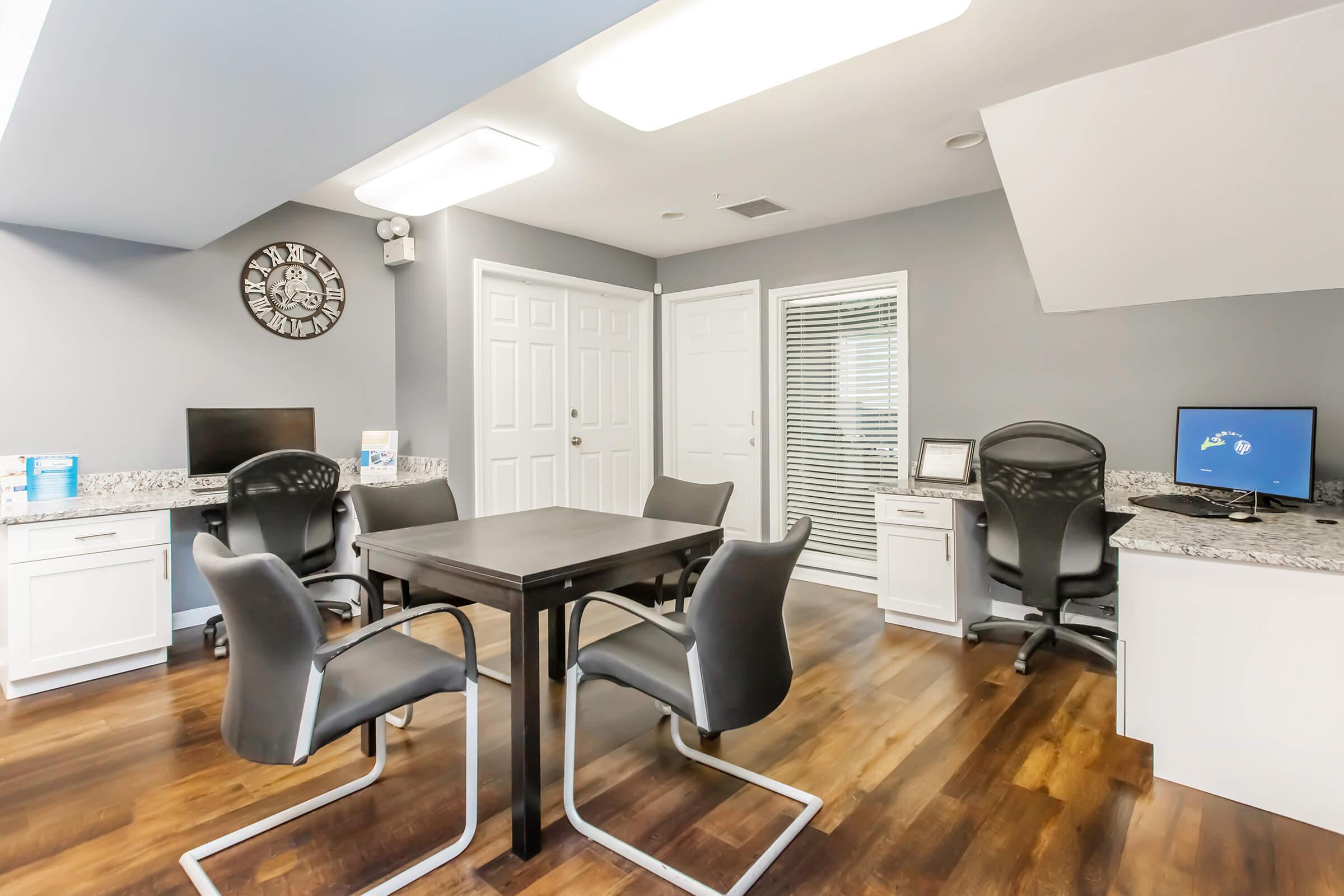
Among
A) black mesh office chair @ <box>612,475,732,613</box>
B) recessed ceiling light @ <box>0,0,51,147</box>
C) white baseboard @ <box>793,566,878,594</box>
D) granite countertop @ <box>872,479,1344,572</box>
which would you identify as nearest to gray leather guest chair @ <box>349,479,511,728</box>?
black mesh office chair @ <box>612,475,732,613</box>

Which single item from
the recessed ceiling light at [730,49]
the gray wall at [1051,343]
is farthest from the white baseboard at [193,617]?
the gray wall at [1051,343]

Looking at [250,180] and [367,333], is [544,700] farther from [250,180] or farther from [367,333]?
[367,333]

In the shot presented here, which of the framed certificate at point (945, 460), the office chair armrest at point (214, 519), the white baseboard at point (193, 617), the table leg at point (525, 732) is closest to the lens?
the table leg at point (525, 732)

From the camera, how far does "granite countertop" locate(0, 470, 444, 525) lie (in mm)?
2834

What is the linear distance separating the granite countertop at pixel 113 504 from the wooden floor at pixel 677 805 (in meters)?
→ 0.76

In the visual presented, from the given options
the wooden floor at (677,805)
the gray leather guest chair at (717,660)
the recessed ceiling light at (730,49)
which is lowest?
the wooden floor at (677,805)

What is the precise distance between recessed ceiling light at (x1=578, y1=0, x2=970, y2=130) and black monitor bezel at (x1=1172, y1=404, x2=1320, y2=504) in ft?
7.17

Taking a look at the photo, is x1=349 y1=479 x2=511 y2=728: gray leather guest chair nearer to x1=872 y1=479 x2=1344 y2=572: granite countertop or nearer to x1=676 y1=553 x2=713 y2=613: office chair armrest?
x1=676 y1=553 x2=713 y2=613: office chair armrest

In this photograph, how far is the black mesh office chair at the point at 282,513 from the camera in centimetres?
315

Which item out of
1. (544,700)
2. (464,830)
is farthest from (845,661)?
(464,830)

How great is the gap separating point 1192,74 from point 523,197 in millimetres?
3197

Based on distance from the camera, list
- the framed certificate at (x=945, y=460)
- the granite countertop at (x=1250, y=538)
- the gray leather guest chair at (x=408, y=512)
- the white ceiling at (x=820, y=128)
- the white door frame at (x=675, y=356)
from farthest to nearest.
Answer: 1. the white door frame at (x=675, y=356)
2. the framed certificate at (x=945, y=460)
3. the gray leather guest chair at (x=408, y=512)
4. the white ceiling at (x=820, y=128)
5. the granite countertop at (x=1250, y=538)

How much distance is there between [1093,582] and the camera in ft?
9.95

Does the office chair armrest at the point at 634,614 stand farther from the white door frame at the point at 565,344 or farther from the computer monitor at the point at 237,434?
the computer monitor at the point at 237,434
